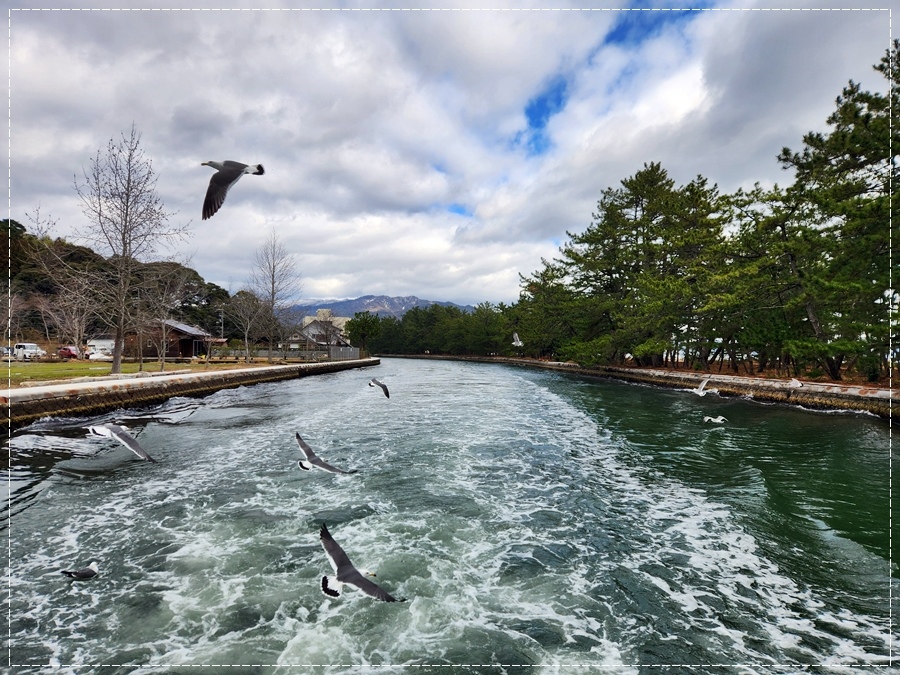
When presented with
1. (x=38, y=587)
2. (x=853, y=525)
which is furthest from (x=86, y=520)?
(x=853, y=525)

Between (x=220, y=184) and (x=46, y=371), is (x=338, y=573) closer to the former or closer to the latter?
(x=220, y=184)

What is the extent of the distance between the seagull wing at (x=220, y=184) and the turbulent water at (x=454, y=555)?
436 centimetres

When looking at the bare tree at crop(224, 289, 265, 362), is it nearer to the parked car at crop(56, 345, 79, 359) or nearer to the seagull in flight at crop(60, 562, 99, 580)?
the parked car at crop(56, 345, 79, 359)

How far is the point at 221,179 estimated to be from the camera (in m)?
6.07

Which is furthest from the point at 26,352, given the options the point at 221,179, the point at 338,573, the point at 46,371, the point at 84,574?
the point at 338,573

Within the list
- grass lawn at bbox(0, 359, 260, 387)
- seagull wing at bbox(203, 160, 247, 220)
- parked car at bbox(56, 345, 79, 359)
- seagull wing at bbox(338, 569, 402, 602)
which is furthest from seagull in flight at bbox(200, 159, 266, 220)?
parked car at bbox(56, 345, 79, 359)

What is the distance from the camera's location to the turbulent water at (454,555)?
3.39 m

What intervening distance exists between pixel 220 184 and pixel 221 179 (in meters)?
0.09

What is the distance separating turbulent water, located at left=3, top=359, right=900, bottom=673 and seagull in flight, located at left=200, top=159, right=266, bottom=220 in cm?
438

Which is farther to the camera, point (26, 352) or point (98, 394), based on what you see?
point (26, 352)

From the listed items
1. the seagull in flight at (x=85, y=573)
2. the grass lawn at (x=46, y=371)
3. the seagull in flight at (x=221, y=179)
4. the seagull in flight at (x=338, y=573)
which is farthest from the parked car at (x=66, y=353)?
the seagull in flight at (x=338, y=573)

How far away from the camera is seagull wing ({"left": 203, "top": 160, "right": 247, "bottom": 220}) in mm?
5715

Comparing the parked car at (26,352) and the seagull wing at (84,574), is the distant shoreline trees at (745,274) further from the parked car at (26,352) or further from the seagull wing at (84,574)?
the seagull wing at (84,574)

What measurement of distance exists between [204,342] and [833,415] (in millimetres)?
49231
